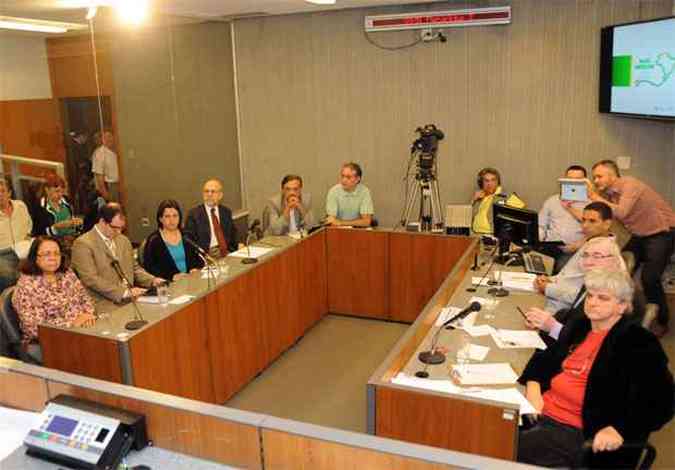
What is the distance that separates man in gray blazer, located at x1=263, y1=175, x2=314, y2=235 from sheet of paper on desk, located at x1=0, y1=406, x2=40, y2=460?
3.56 m

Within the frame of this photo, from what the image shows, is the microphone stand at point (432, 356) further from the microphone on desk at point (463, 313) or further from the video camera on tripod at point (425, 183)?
the video camera on tripod at point (425, 183)

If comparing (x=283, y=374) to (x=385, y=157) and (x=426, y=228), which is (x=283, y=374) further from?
(x=385, y=157)

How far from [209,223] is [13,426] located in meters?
3.31

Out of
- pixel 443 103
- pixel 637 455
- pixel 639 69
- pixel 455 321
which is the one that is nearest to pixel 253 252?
pixel 455 321

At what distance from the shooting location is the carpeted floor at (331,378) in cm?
416

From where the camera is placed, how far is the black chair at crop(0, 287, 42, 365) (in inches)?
152

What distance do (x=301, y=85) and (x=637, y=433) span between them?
18.6ft

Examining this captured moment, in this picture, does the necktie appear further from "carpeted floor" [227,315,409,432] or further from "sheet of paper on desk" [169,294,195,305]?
"sheet of paper on desk" [169,294,195,305]

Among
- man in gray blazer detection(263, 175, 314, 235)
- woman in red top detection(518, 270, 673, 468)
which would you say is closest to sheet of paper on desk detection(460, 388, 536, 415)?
woman in red top detection(518, 270, 673, 468)

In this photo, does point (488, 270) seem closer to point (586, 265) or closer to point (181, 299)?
point (586, 265)

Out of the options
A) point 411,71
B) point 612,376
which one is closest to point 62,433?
point 612,376

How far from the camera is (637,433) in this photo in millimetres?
2443

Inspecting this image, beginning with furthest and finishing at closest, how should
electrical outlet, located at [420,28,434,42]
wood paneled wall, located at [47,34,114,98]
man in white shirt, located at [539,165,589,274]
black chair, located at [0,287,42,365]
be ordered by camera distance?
electrical outlet, located at [420,28,434,42]
wood paneled wall, located at [47,34,114,98]
man in white shirt, located at [539,165,589,274]
black chair, located at [0,287,42,365]

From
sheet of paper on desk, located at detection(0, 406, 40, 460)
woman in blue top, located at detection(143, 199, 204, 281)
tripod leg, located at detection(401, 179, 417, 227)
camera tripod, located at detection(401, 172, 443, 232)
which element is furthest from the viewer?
tripod leg, located at detection(401, 179, 417, 227)
